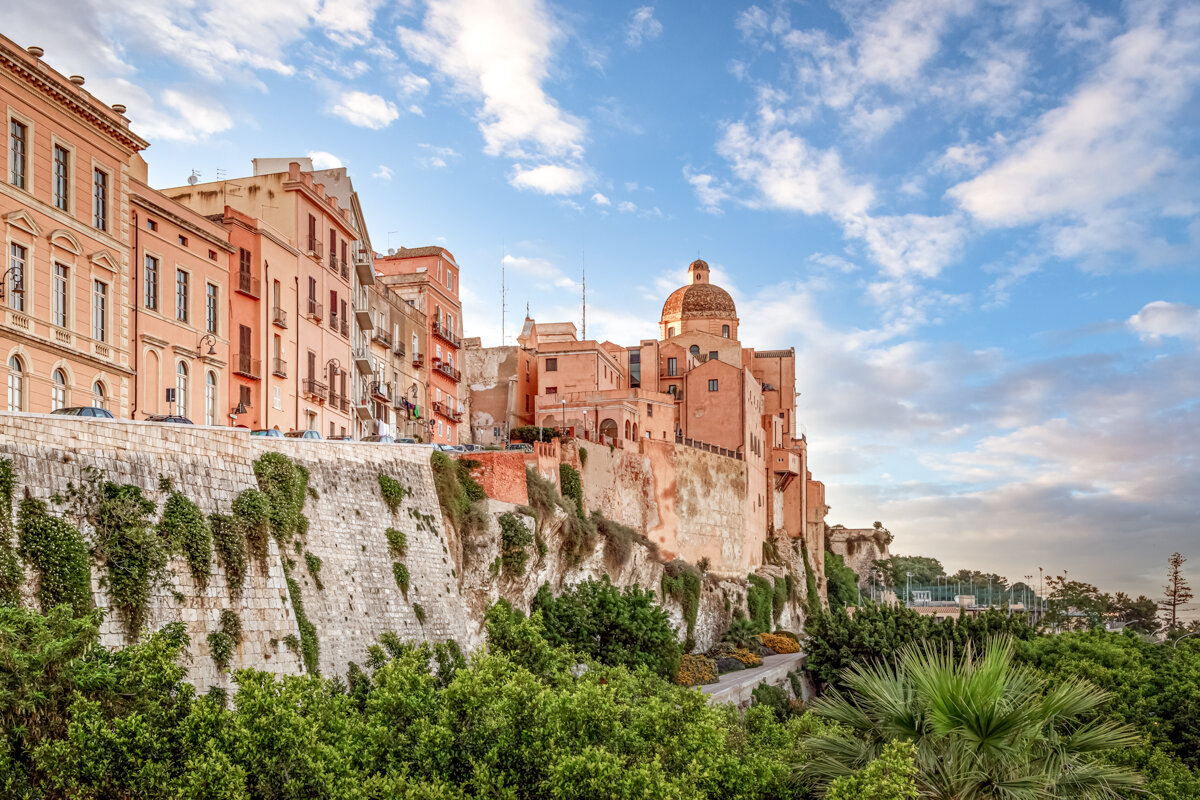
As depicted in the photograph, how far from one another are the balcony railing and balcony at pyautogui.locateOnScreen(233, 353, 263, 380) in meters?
1.88

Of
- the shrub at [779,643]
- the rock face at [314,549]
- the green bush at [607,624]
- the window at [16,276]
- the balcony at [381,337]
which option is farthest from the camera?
the shrub at [779,643]

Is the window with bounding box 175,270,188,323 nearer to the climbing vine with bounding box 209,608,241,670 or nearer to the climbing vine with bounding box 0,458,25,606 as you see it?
the climbing vine with bounding box 209,608,241,670

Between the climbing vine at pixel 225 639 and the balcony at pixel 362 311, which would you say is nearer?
the climbing vine at pixel 225 639

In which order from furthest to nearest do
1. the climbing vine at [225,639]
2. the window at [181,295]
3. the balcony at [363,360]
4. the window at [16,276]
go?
1. the balcony at [363,360]
2. the window at [181,295]
3. the window at [16,276]
4. the climbing vine at [225,639]

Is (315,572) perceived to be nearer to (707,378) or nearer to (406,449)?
(406,449)

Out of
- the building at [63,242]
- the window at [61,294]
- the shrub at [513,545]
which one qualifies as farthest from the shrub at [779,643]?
the window at [61,294]

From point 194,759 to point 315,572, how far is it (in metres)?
12.3

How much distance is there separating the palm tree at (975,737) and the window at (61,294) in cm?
1910

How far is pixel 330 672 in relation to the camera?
2483cm

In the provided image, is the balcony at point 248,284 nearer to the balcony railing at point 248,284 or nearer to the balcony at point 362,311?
the balcony railing at point 248,284

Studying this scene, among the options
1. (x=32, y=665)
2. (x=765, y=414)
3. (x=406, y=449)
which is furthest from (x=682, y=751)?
(x=765, y=414)

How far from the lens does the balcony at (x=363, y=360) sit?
42.2 meters

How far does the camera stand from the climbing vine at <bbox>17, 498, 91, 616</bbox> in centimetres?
1812

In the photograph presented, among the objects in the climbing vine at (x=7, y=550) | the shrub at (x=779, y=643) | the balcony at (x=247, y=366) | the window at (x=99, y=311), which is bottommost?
the shrub at (x=779, y=643)
